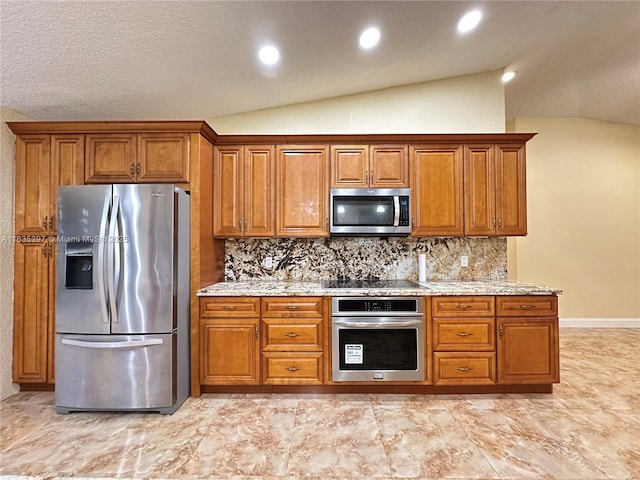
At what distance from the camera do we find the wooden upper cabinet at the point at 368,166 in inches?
127

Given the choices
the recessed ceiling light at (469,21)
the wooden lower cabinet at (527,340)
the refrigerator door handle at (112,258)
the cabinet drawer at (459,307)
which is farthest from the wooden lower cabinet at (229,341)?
the recessed ceiling light at (469,21)

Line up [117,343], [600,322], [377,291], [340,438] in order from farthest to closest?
[600,322] < [377,291] < [117,343] < [340,438]

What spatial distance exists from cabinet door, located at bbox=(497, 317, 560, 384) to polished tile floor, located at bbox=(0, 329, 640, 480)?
7.4 inches

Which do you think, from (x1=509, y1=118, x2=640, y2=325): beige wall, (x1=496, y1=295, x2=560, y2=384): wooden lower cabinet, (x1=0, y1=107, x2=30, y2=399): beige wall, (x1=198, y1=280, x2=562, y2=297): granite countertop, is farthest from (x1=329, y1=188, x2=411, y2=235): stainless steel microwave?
(x1=509, y1=118, x2=640, y2=325): beige wall

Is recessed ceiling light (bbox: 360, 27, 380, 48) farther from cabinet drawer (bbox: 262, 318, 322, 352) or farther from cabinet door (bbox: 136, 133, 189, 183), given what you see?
cabinet drawer (bbox: 262, 318, 322, 352)

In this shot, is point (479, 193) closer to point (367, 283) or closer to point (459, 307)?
point (459, 307)

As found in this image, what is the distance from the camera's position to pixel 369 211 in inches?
125

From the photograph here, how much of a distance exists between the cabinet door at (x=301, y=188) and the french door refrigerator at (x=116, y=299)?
103cm

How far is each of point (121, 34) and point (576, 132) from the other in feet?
20.2

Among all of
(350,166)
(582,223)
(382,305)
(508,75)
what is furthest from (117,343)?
(582,223)

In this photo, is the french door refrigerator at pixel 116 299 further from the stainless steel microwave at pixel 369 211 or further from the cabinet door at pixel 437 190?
the cabinet door at pixel 437 190

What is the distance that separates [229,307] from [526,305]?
2558 millimetres

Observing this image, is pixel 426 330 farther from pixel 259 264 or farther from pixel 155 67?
pixel 155 67

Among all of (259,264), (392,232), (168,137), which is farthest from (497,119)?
(168,137)
